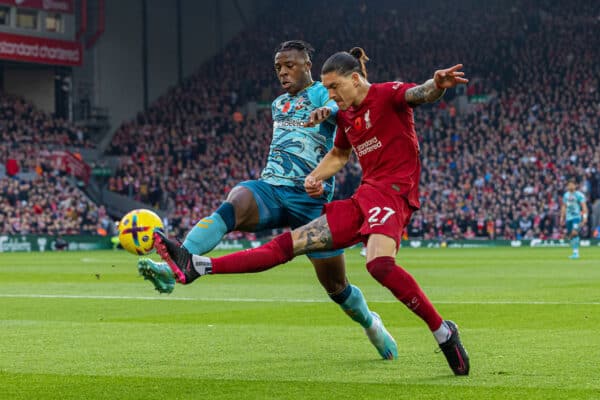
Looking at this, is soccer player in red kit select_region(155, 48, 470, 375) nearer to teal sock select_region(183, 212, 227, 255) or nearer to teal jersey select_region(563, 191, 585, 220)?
teal sock select_region(183, 212, 227, 255)

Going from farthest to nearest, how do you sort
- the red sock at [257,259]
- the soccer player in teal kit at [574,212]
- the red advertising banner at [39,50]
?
the red advertising banner at [39,50] < the soccer player in teal kit at [574,212] < the red sock at [257,259]

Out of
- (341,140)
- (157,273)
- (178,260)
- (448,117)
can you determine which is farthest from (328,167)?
(448,117)

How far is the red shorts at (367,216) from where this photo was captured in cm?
748

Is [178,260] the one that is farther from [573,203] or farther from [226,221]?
[573,203]

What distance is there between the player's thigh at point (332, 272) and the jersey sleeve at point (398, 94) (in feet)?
5.15

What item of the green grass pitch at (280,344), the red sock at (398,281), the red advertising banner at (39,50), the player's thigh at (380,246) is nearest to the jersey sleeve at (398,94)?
the player's thigh at (380,246)

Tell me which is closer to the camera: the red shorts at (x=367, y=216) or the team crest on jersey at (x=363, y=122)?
the red shorts at (x=367, y=216)

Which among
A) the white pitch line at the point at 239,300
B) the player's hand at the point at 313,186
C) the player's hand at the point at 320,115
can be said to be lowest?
the white pitch line at the point at 239,300

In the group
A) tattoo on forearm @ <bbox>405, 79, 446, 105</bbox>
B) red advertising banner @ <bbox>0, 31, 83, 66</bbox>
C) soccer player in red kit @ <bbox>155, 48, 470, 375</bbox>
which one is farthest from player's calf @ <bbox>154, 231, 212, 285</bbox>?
red advertising banner @ <bbox>0, 31, 83, 66</bbox>

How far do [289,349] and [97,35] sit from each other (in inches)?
1852

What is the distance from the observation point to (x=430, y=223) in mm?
45062

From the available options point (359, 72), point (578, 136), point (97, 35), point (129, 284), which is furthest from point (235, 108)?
point (359, 72)

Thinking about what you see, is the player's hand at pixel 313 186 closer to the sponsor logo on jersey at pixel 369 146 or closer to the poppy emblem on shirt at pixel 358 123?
the sponsor logo on jersey at pixel 369 146

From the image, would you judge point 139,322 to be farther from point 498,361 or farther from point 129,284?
point 129,284
